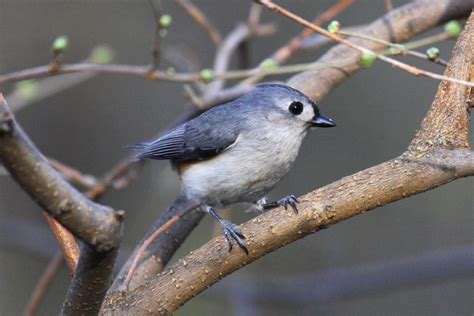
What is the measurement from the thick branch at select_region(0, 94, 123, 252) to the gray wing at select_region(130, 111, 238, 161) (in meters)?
1.42

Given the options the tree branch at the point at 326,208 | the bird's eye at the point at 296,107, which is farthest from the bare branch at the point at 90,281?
the bird's eye at the point at 296,107

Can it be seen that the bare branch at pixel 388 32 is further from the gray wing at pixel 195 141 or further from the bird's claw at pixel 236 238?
the bird's claw at pixel 236 238

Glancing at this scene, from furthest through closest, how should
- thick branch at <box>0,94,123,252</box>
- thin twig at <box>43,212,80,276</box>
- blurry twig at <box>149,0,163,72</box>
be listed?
blurry twig at <box>149,0,163,72</box>
thin twig at <box>43,212,80,276</box>
thick branch at <box>0,94,123,252</box>

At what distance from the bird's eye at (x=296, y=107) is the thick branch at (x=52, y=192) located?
1.45m

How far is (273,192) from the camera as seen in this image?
5.18 meters

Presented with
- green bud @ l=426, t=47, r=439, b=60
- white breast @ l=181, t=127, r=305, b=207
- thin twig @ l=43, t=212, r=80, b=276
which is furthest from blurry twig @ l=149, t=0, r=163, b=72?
green bud @ l=426, t=47, r=439, b=60

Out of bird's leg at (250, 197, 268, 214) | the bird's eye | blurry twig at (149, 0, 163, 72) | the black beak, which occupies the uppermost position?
blurry twig at (149, 0, 163, 72)

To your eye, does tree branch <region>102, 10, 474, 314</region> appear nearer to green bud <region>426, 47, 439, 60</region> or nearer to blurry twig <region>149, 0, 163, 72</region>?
green bud <region>426, 47, 439, 60</region>

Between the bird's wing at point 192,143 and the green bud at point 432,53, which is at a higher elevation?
the bird's wing at point 192,143

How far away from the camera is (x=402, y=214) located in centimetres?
519

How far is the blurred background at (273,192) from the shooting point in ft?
14.8

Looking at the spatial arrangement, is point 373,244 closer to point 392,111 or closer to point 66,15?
point 392,111

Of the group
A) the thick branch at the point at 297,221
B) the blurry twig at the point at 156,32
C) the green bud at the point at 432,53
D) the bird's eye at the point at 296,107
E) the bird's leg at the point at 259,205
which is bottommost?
the thick branch at the point at 297,221

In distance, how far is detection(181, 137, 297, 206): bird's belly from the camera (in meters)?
2.86
